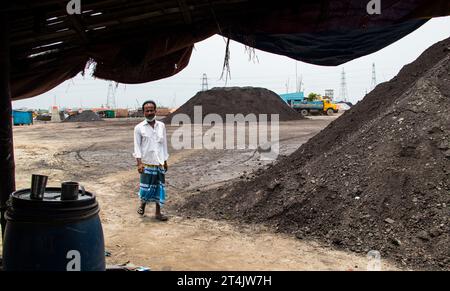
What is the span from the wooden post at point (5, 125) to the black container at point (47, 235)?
3.09ft

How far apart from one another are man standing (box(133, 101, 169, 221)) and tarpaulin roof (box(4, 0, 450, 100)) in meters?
1.17

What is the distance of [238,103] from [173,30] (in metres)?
25.6

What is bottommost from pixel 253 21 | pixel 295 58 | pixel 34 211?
pixel 34 211

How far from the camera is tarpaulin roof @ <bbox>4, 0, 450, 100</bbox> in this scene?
338 centimetres

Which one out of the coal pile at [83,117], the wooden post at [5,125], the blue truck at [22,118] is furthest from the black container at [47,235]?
the coal pile at [83,117]

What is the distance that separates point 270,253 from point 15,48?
333 centimetres

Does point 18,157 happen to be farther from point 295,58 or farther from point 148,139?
point 295,58

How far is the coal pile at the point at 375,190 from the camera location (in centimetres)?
427

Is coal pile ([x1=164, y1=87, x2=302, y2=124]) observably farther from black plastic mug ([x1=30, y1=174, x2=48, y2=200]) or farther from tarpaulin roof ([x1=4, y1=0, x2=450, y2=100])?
black plastic mug ([x1=30, y1=174, x2=48, y2=200])
